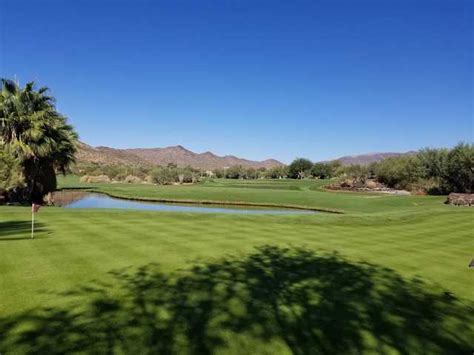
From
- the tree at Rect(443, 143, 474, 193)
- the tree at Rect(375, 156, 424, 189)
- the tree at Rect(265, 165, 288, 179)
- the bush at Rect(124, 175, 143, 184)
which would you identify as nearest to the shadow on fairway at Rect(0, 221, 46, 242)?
the tree at Rect(443, 143, 474, 193)

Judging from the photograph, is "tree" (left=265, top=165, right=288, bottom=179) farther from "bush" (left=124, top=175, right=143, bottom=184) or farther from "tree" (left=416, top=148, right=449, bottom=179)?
"tree" (left=416, top=148, right=449, bottom=179)

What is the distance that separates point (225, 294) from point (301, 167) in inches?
5981

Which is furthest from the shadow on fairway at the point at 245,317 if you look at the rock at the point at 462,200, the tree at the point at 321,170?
the tree at the point at 321,170

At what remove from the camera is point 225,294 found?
7219 millimetres

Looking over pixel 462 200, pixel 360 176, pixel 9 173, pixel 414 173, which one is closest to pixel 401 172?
pixel 414 173

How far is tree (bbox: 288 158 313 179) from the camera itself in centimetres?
15538

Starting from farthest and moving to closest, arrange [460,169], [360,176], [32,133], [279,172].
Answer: [279,172] < [360,176] < [460,169] < [32,133]

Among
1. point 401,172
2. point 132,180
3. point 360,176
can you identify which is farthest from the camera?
point 132,180

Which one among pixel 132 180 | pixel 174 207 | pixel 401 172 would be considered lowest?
pixel 174 207

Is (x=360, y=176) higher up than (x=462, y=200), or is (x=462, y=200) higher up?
(x=360, y=176)

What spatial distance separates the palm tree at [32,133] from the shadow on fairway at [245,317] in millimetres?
25497

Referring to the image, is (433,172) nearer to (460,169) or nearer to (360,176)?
(460,169)

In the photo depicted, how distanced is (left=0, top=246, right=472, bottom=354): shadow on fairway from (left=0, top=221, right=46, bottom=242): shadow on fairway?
5308 millimetres

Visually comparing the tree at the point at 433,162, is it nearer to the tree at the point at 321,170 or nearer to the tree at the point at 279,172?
the tree at the point at 321,170
